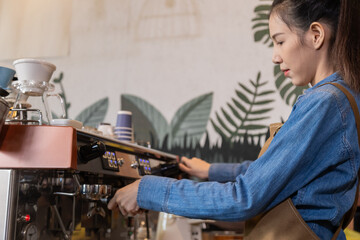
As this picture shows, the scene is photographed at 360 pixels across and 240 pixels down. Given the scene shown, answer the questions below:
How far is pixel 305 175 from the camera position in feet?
3.23

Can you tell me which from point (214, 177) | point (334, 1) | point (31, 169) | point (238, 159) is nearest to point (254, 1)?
point (238, 159)

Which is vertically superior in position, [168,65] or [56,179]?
[168,65]

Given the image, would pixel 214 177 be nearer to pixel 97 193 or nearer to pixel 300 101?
pixel 97 193

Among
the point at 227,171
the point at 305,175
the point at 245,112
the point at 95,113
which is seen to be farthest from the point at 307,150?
the point at 95,113

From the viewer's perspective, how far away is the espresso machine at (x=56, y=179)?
103cm

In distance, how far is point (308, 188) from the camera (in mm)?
1000

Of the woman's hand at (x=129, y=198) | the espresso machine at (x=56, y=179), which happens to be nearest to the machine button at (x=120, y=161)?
the espresso machine at (x=56, y=179)

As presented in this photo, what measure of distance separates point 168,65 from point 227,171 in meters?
0.85

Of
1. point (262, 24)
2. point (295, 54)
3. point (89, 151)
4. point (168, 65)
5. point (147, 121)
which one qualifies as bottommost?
point (89, 151)

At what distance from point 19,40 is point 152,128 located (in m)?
1.08

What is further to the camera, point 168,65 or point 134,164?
point 168,65

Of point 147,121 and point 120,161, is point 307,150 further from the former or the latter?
point 147,121

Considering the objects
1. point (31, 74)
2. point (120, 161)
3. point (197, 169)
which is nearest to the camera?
point (31, 74)

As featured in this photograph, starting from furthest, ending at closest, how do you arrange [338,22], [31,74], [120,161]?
[120,161] → [31,74] → [338,22]
